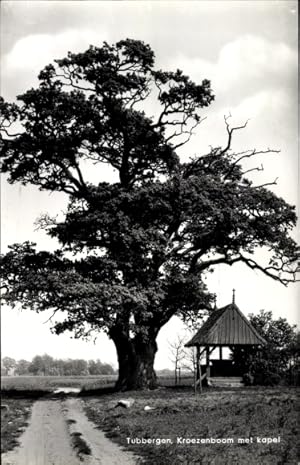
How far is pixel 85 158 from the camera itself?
81.8ft

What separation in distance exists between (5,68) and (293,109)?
8298 millimetres

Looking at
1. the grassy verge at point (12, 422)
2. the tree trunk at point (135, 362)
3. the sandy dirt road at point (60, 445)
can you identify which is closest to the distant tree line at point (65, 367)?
the tree trunk at point (135, 362)

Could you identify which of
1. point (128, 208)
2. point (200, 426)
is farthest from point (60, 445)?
point (128, 208)

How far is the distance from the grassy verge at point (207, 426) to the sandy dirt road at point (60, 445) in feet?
1.32

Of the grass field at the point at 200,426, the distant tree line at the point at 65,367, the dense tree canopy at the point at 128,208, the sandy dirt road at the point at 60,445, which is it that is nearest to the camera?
the sandy dirt road at the point at 60,445

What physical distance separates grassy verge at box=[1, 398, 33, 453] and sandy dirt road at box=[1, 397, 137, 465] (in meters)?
0.15

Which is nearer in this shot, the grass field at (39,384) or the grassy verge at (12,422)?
the grassy verge at (12,422)

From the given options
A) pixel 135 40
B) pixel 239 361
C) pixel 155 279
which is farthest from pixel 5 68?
pixel 239 361

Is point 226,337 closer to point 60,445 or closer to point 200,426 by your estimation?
point 200,426

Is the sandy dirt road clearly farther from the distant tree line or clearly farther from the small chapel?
the distant tree line

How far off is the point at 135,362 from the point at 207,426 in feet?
37.4

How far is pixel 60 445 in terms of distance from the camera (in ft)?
41.9

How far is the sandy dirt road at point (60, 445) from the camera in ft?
37.8

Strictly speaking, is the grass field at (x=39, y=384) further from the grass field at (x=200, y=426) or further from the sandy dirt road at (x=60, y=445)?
the sandy dirt road at (x=60, y=445)
